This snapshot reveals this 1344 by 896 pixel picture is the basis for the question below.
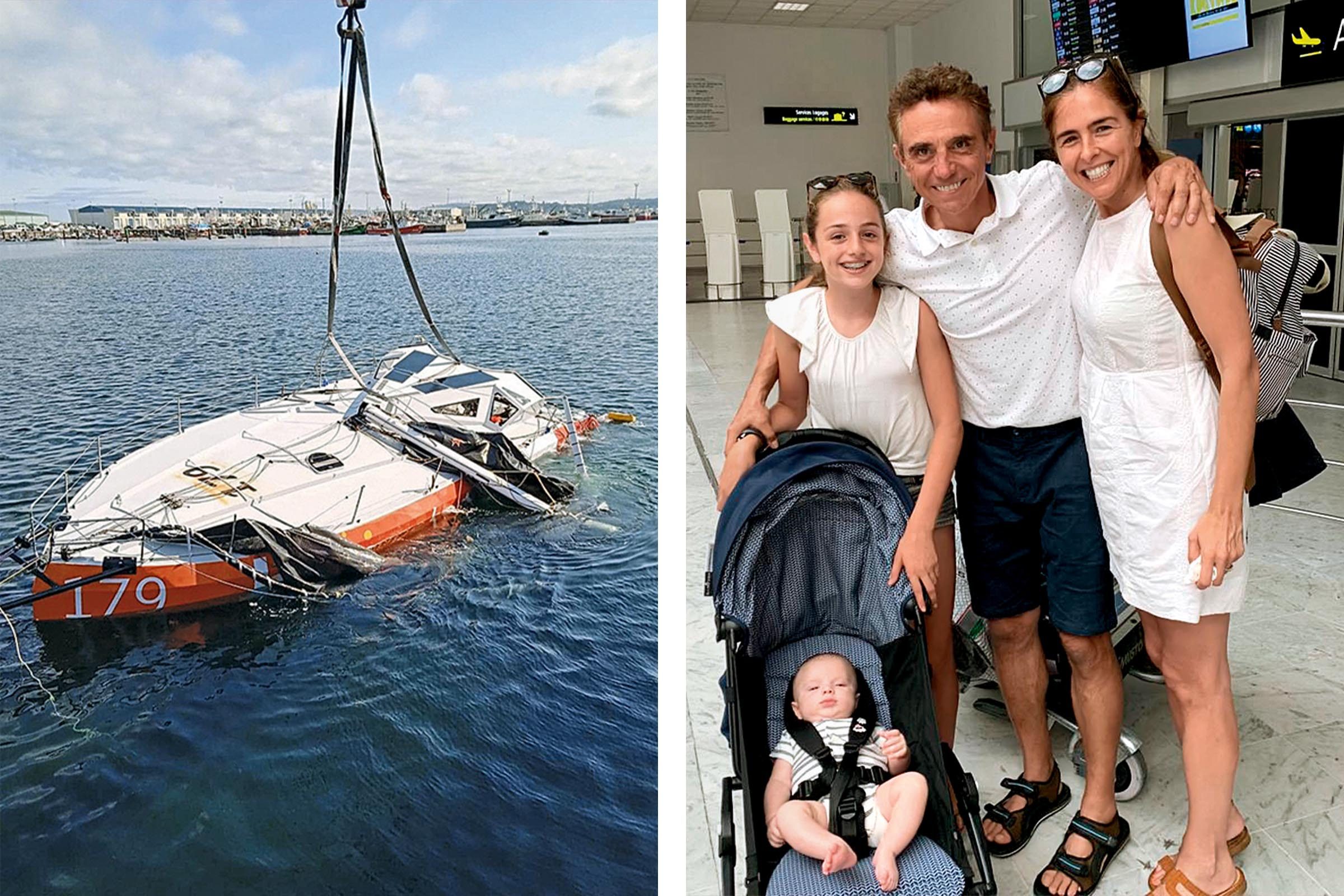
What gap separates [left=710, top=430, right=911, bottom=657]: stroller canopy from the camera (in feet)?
5.97

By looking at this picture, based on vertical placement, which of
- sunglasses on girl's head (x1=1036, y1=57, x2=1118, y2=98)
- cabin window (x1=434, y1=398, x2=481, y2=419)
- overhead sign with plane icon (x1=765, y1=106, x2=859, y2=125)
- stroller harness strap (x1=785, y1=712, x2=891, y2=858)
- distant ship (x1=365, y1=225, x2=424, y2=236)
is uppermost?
overhead sign with plane icon (x1=765, y1=106, x2=859, y2=125)

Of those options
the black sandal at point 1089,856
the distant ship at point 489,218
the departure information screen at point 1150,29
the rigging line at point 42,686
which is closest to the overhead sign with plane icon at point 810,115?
the departure information screen at point 1150,29

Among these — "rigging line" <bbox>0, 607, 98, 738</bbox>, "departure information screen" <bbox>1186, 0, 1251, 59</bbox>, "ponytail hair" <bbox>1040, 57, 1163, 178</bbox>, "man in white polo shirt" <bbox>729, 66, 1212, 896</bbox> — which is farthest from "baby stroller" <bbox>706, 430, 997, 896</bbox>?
"departure information screen" <bbox>1186, 0, 1251, 59</bbox>

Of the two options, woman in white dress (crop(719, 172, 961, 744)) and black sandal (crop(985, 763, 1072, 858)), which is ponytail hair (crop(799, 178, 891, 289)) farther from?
black sandal (crop(985, 763, 1072, 858))

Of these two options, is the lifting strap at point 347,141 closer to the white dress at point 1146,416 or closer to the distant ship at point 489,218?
the distant ship at point 489,218

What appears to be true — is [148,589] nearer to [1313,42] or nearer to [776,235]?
→ [1313,42]

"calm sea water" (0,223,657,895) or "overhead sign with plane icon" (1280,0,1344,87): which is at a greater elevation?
"overhead sign with plane icon" (1280,0,1344,87)

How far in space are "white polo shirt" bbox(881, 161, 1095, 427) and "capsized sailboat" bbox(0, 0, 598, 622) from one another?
2.55 ft

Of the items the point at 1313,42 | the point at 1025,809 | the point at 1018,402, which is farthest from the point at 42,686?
the point at 1313,42

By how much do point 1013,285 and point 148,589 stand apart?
157 cm

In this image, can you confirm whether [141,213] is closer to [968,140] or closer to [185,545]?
[185,545]

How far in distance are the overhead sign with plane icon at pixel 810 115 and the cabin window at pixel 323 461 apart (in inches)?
473

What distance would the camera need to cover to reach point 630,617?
209 cm

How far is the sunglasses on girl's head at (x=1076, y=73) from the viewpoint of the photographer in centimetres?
156
